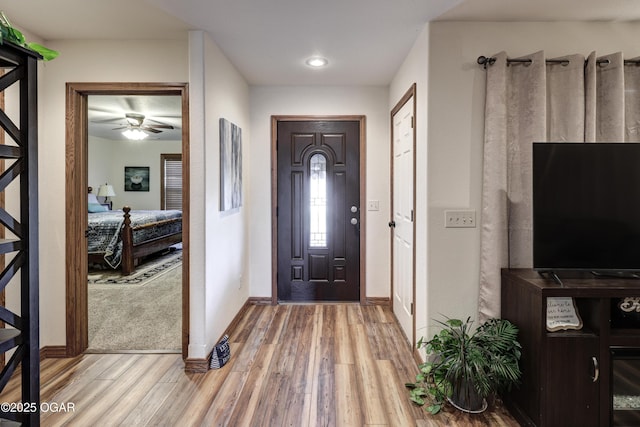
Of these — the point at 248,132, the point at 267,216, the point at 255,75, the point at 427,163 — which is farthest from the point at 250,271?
the point at 427,163

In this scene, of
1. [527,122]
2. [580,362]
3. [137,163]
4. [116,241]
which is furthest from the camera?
[137,163]

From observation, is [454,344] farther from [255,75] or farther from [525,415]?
[255,75]

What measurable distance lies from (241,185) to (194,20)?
1492mm

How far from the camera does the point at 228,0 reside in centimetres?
209

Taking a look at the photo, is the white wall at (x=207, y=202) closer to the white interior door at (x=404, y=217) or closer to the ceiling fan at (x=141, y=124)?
the white interior door at (x=404, y=217)

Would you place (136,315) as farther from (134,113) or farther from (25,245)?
(134,113)

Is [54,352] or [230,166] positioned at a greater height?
[230,166]

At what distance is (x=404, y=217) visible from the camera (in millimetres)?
3109

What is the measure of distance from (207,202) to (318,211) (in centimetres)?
160

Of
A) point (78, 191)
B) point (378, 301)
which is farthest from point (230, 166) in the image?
point (378, 301)

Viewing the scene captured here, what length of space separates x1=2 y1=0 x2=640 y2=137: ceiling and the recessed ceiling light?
9 cm

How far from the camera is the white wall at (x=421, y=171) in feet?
7.77

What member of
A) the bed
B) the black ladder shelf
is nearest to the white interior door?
the black ladder shelf

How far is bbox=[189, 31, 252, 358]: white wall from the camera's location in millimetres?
2443
